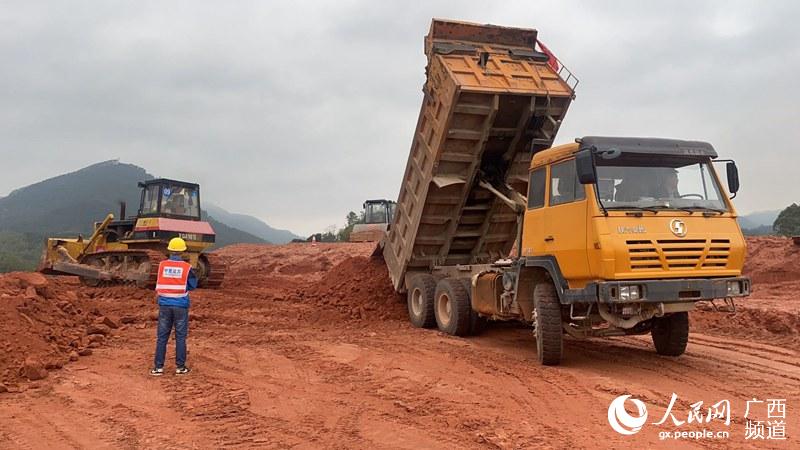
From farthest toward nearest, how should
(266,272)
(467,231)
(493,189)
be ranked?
(266,272)
(467,231)
(493,189)

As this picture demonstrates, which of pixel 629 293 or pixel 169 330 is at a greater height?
pixel 629 293

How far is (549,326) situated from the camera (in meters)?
6.86

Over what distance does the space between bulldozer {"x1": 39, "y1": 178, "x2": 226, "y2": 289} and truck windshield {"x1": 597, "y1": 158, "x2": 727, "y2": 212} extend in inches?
469

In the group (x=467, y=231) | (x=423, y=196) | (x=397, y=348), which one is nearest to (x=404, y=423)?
(x=397, y=348)

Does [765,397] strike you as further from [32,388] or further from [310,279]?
[310,279]

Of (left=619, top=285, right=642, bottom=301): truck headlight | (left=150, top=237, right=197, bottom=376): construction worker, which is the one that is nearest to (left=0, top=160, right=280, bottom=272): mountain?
(left=150, top=237, right=197, bottom=376): construction worker

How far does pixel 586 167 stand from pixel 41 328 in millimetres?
7095

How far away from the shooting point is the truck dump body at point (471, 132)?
29.5 feet

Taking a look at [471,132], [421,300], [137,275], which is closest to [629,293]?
[471,132]

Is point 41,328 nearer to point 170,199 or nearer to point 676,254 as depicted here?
point 676,254

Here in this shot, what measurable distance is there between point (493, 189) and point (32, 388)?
266 inches

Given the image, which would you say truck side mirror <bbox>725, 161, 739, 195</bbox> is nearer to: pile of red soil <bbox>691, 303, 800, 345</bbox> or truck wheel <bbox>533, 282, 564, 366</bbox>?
truck wheel <bbox>533, 282, 564, 366</bbox>

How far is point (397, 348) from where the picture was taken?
8398 mm

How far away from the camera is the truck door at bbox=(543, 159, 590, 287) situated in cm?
643
